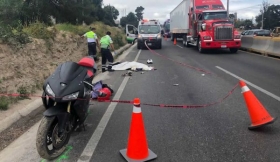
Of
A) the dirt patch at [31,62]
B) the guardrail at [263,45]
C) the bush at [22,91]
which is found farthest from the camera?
the guardrail at [263,45]

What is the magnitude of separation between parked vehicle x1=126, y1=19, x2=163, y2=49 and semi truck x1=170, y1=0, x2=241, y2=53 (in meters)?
2.49

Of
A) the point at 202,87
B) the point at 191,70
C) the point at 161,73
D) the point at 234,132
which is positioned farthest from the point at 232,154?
the point at 191,70

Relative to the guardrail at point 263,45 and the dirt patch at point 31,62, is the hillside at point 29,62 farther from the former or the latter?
the guardrail at point 263,45

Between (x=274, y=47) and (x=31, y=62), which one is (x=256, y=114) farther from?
(x=274, y=47)

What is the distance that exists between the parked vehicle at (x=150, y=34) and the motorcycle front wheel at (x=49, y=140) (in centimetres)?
1954

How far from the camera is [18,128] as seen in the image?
516cm

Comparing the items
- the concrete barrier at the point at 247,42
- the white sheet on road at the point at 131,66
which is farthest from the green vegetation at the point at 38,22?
the concrete barrier at the point at 247,42

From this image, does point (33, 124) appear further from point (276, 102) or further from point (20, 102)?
point (276, 102)

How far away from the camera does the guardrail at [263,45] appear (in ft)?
50.4

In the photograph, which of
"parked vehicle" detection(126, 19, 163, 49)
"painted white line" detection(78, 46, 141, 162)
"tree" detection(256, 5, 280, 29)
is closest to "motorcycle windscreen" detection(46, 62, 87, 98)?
"painted white line" detection(78, 46, 141, 162)

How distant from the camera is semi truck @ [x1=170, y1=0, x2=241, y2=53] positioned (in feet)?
57.9

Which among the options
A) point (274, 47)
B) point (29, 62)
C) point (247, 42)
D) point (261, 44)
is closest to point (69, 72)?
point (29, 62)

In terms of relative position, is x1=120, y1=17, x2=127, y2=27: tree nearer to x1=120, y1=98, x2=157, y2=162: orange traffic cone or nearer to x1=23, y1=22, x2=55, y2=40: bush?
x1=23, y1=22, x2=55, y2=40: bush

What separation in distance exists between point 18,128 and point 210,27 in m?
15.0
